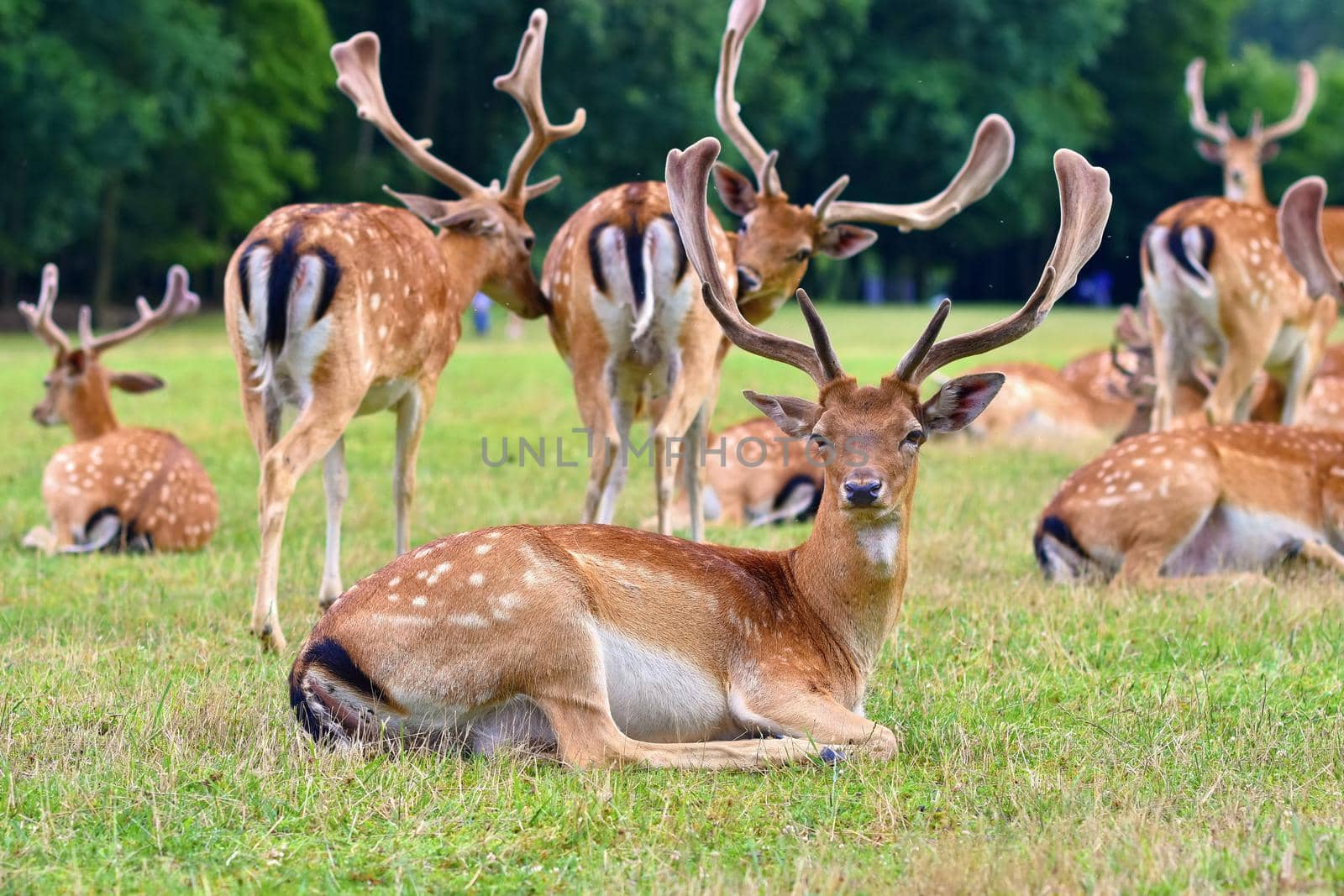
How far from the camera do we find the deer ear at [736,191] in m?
7.93

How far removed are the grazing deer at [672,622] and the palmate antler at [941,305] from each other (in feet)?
0.03

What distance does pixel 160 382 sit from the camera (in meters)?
9.34

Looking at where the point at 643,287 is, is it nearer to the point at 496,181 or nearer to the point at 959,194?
the point at 496,181

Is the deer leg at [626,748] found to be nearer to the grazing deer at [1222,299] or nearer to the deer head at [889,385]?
the deer head at [889,385]

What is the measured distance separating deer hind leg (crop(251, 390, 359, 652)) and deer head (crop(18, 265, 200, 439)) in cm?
354

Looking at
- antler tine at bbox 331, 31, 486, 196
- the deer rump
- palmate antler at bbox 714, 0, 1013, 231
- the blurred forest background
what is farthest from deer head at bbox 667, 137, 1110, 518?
the blurred forest background

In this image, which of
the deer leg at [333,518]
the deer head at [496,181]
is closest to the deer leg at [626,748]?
the deer leg at [333,518]

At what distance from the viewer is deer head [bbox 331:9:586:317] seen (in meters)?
7.43

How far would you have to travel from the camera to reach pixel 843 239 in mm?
7910

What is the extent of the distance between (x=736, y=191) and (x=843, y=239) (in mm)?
591

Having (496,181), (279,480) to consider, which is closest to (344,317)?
(279,480)

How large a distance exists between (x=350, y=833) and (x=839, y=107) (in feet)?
124

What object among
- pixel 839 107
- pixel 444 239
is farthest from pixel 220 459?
pixel 839 107

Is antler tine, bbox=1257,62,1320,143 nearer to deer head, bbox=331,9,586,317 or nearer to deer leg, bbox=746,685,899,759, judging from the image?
deer head, bbox=331,9,586,317
